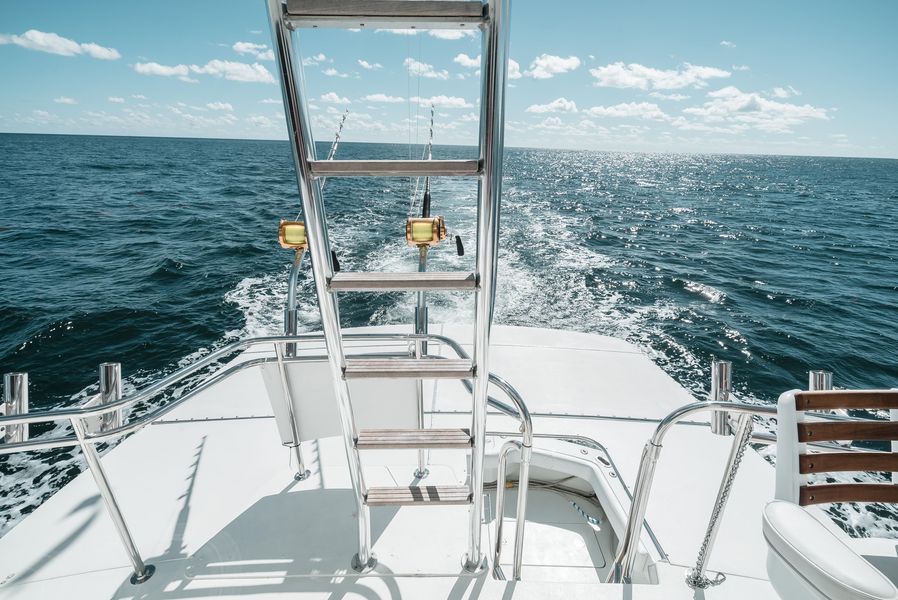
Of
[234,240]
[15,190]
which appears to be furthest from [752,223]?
[15,190]

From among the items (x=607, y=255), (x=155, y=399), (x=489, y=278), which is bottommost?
(x=155, y=399)

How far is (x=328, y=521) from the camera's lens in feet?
7.41

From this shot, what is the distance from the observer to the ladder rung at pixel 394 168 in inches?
43.5

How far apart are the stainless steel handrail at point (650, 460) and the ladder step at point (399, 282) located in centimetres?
91

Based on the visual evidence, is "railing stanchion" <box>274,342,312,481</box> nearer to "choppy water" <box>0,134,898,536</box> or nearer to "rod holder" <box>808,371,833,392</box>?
"rod holder" <box>808,371,833,392</box>

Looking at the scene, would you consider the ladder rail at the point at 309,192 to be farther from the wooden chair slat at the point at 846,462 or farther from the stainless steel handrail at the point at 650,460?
the wooden chair slat at the point at 846,462

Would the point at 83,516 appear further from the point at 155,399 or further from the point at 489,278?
the point at 155,399

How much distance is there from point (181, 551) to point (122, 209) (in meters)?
23.5

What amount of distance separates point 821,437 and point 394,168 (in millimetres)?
1627

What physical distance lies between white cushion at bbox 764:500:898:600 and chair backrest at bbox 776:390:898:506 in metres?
0.25

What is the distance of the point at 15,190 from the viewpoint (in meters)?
26.6

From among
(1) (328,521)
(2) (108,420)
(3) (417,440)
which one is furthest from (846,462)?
(2) (108,420)

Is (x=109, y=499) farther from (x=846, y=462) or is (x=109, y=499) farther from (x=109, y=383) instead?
(x=846, y=462)

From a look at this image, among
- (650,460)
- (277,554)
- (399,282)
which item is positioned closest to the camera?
(399,282)
